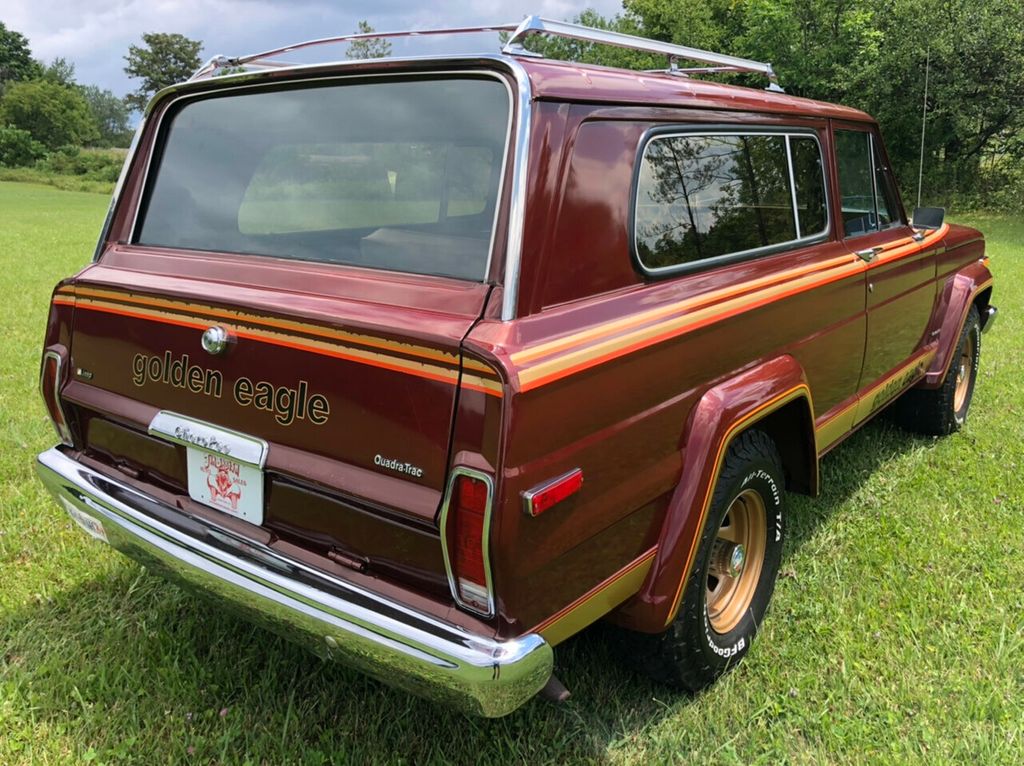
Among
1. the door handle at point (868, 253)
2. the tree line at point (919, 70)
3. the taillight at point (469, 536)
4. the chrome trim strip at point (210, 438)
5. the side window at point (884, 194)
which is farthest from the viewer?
the tree line at point (919, 70)

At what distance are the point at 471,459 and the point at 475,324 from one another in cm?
32

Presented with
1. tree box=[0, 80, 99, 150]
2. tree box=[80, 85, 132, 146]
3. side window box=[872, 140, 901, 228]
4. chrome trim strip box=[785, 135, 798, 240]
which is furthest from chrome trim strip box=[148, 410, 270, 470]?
tree box=[80, 85, 132, 146]

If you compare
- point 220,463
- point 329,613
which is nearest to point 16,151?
point 220,463

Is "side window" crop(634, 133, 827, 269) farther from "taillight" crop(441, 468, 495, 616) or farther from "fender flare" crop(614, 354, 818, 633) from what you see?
"taillight" crop(441, 468, 495, 616)

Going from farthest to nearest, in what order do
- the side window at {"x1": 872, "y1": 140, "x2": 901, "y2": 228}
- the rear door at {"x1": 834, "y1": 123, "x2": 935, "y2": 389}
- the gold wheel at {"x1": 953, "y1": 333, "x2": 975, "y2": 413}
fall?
the gold wheel at {"x1": 953, "y1": 333, "x2": 975, "y2": 413} < the side window at {"x1": 872, "y1": 140, "x2": 901, "y2": 228} < the rear door at {"x1": 834, "y1": 123, "x2": 935, "y2": 389}

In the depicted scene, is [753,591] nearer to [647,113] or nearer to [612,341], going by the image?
[612,341]

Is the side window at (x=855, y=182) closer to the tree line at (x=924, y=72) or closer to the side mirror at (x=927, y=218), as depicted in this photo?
the side mirror at (x=927, y=218)

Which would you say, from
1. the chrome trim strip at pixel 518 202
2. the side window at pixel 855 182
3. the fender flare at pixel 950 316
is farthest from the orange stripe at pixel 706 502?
the fender flare at pixel 950 316

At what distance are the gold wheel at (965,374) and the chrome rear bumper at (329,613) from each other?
4.17 meters

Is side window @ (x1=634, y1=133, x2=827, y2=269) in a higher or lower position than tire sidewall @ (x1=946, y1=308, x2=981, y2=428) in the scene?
higher

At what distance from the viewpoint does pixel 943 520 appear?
3664 millimetres

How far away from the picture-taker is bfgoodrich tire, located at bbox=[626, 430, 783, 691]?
243cm

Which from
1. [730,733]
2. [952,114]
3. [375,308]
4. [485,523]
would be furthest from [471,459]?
[952,114]

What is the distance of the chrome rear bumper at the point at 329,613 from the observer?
175cm
